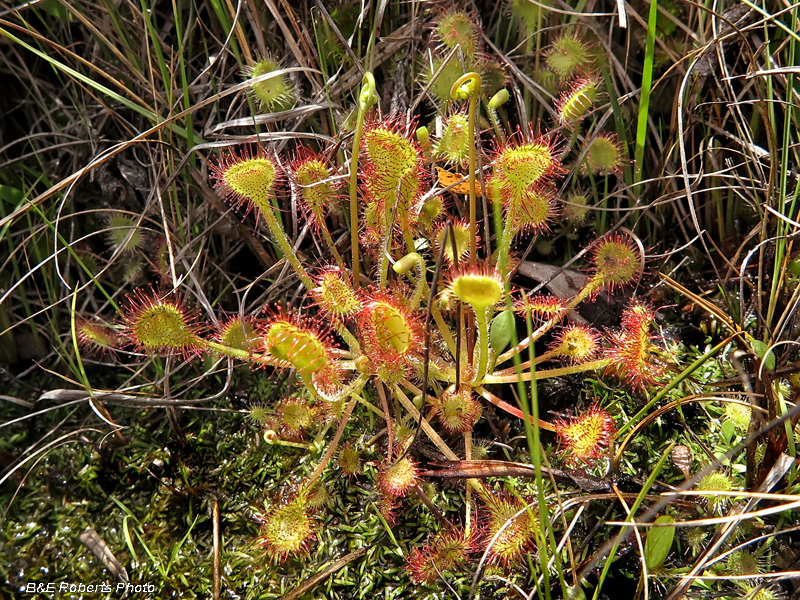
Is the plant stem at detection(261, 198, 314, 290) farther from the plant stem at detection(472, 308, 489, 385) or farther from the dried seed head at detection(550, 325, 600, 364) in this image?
the dried seed head at detection(550, 325, 600, 364)

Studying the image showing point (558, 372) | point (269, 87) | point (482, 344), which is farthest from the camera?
point (269, 87)

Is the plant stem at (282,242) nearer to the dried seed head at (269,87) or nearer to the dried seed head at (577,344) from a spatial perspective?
the dried seed head at (269,87)

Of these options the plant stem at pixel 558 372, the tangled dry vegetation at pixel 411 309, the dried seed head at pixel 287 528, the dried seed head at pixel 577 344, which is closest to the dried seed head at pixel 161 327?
the tangled dry vegetation at pixel 411 309

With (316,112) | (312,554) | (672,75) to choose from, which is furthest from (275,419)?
(672,75)

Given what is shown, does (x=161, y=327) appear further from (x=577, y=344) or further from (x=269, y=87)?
(x=577, y=344)

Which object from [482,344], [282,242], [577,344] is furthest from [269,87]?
[577,344]
